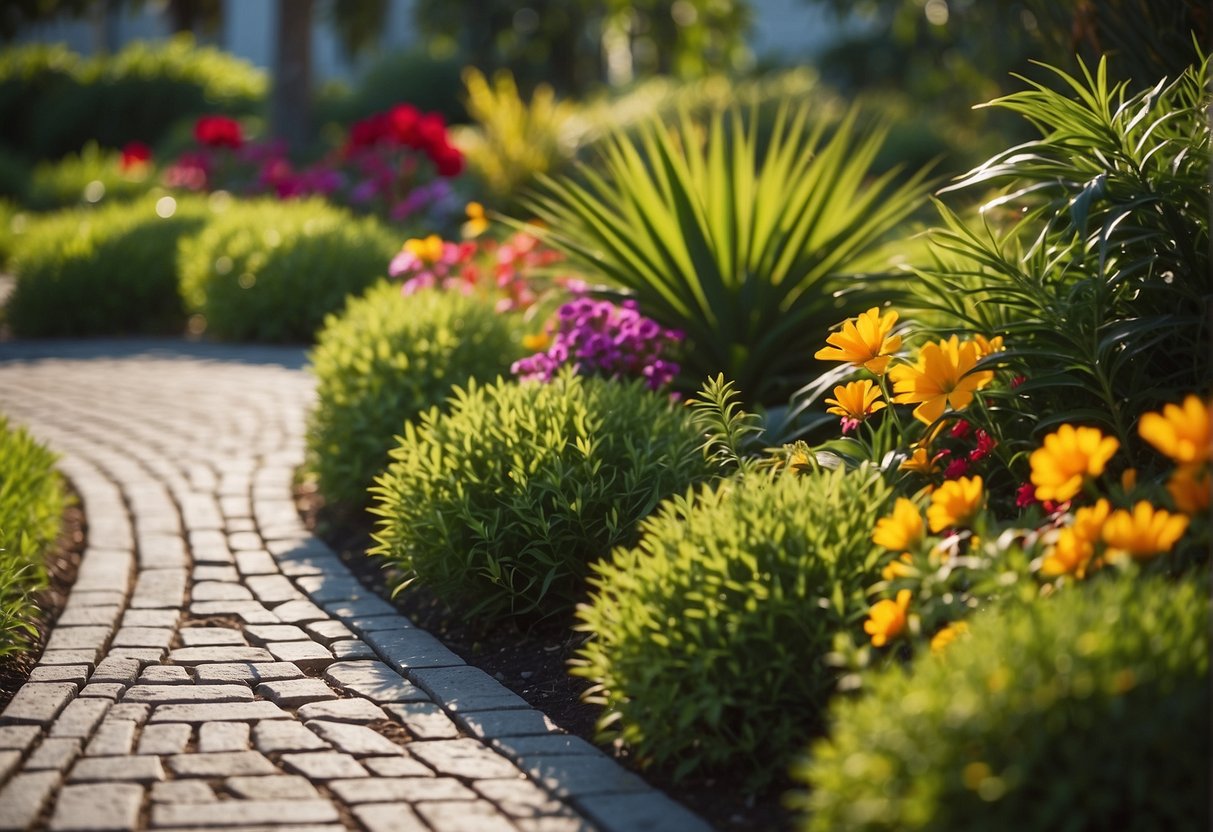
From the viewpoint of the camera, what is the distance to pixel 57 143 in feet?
68.4

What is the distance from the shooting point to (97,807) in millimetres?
2633

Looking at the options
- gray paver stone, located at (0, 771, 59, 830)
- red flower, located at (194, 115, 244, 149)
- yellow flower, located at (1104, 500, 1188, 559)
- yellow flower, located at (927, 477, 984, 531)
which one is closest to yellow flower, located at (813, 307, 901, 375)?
yellow flower, located at (927, 477, 984, 531)

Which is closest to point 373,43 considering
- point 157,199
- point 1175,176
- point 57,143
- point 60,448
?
point 57,143

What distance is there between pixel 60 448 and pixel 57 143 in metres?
16.8

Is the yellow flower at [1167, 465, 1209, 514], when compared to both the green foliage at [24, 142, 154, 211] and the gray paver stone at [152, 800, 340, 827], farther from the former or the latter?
the green foliage at [24, 142, 154, 211]

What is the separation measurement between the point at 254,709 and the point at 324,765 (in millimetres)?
405

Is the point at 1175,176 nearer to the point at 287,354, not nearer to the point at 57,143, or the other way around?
the point at 287,354

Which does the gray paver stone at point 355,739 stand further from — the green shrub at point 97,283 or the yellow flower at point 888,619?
the green shrub at point 97,283

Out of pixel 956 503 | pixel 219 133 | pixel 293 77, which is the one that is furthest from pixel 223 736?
pixel 293 77

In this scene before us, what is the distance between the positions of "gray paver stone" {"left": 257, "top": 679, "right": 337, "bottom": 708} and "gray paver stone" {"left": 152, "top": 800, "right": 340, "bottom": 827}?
57cm

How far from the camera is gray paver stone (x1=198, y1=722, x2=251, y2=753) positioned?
2951 mm

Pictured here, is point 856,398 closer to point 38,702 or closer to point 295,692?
point 295,692

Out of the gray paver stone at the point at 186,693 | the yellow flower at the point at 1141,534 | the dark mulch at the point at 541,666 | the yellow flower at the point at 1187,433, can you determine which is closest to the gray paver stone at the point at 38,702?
the gray paver stone at the point at 186,693

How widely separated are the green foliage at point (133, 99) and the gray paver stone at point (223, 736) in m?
18.8
